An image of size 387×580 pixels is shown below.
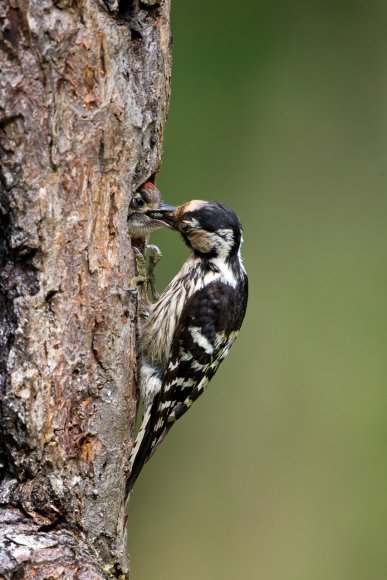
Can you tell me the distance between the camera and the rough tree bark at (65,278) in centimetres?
261

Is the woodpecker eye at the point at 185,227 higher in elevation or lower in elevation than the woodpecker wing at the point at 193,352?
higher

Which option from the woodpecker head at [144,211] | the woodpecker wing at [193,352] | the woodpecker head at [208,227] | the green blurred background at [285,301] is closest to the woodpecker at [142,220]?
the woodpecker head at [144,211]

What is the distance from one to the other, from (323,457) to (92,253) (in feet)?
10.1

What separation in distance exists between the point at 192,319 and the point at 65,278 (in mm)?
858

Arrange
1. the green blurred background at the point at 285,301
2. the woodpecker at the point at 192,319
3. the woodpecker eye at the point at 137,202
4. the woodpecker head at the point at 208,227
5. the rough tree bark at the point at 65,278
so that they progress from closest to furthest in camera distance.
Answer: the rough tree bark at the point at 65,278
the woodpecker eye at the point at 137,202
the woodpecker at the point at 192,319
the woodpecker head at the point at 208,227
the green blurred background at the point at 285,301

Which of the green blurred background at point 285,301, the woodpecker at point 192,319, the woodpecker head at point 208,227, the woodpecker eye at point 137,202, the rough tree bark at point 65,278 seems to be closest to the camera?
the rough tree bark at point 65,278

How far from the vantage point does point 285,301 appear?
5629 mm

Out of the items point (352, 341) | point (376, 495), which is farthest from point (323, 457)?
point (352, 341)

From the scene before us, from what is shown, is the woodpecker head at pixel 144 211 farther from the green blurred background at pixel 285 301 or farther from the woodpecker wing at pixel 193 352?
the green blurred background at pixel 285 301

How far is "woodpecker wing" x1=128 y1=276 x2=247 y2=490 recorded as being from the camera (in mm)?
3275

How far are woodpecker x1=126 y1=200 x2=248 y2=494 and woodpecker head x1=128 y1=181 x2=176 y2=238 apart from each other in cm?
2

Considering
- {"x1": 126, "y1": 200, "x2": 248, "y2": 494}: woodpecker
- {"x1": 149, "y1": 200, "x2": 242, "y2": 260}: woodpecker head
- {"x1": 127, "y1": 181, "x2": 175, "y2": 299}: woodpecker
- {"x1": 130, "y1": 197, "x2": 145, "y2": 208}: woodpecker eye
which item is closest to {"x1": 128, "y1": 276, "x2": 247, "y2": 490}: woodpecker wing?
{"x1": 126, "y1": 200, "x2": 248, "y2": 494}: woodpecker

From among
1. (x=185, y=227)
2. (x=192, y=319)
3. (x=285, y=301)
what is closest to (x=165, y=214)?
(x=185, y=227)

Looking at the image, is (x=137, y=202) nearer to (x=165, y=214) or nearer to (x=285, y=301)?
(x=165, y=214)
